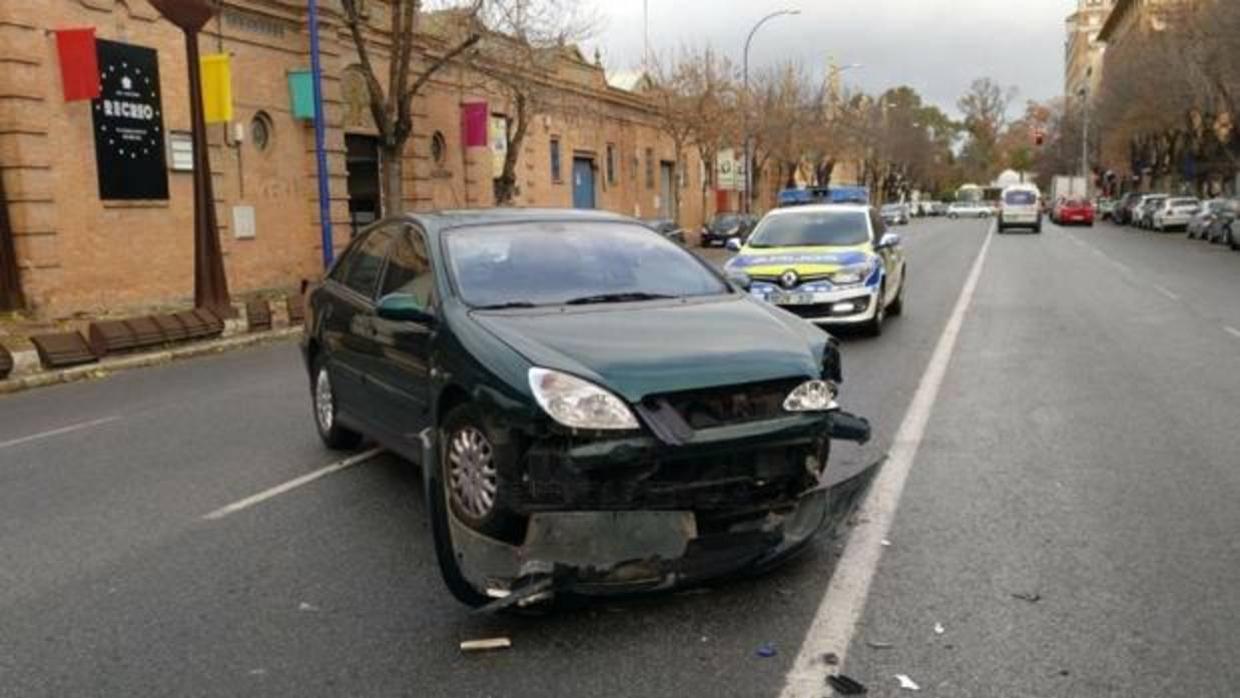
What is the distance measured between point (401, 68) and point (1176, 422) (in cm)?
1600

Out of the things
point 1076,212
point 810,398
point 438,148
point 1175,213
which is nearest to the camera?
point 810,398

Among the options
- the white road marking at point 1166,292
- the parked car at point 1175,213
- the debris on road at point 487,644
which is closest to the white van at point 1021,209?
the parked car at point 1175,213

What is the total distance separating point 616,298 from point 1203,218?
38.8 metres

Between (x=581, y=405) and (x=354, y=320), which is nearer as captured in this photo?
(x=581, y=405)

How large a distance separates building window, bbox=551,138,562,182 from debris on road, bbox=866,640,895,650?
110 ft

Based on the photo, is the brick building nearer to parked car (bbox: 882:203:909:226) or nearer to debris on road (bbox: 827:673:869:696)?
debris on road (bbox: 827:673:869:696)

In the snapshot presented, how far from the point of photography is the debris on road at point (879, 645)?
3.86m

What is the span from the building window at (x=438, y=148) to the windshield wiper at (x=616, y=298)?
78.4 feet

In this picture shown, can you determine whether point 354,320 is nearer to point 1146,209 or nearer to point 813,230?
point 813,230

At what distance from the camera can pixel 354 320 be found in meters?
6.46

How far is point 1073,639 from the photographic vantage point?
3.90 meters

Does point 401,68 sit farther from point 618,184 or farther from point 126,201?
point 618,184

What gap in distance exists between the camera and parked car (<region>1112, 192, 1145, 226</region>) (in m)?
57.5

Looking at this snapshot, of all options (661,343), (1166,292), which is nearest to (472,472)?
(661,343)
